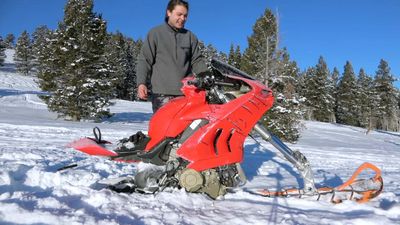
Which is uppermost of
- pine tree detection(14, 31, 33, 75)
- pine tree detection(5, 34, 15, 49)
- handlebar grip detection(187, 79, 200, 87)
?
pine tree detection(5, 34, 15, 49)

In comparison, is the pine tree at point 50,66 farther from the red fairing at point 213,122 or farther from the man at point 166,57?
the red fairing at point 213,122

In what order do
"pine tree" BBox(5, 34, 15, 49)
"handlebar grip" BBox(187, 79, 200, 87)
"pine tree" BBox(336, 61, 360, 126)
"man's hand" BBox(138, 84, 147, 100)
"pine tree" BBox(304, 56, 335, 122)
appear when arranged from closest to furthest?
"handlebar grip" BBox(187, 79, 200, 87) → "man's hand" BBox(138, 84, 147, 100) → "pine tree" BBox(304, 56, 335, 122) → "pine tree" BBox(336, 61, 360, 126) → "pine tree" BBox(5, 34, 15, 49)

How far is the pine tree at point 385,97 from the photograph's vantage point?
178 feet

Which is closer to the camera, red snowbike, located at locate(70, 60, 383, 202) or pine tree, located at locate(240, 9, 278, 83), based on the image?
red snowbike, located at locate(70, 60, 383, 202)

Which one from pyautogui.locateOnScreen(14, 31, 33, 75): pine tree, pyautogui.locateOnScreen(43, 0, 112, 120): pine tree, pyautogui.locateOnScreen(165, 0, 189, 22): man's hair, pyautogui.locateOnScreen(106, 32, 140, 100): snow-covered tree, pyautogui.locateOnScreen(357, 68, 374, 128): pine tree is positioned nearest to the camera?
pyautogui.locateOnScreen(165, 0, 189, 22): man's hair

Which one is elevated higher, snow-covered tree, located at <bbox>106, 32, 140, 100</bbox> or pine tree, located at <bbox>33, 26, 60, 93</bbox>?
snow-covered tree, located at <bbox>106, 32, 140, 100</bbox>

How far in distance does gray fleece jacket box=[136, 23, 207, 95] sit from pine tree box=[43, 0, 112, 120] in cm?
1688

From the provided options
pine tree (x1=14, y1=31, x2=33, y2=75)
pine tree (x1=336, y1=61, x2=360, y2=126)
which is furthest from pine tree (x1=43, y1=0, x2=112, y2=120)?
pine tree (x1=14, y1=31, x2=33, y2=75)

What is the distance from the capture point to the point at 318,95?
51.3 meters

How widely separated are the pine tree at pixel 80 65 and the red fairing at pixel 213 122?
58.0 ft

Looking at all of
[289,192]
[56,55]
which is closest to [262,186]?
[289,192]

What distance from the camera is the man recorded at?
13.6 ft

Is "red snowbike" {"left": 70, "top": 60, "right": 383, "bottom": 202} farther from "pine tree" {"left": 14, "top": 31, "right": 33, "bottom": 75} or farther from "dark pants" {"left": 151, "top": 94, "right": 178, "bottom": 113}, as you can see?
"pine tree" {"left": 14, "top": 31, "right": 33, "bottom": 75}

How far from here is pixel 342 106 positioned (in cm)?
5588
